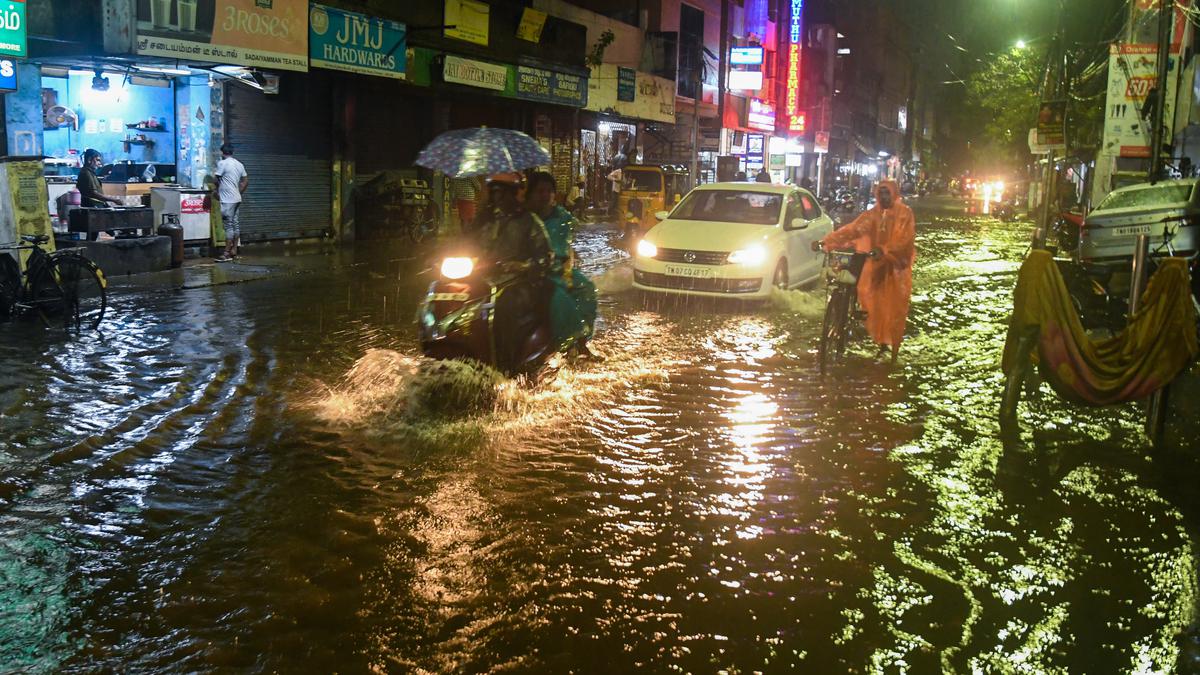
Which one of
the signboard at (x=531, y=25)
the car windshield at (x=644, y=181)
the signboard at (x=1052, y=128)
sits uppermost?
the signboard at (x=531, y=25)

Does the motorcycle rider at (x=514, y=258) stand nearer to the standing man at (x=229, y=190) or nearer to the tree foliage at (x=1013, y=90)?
the standing man at (x=229, y=190)

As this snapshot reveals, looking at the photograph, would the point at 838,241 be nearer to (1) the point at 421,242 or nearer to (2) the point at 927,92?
(1) the point at 421,242

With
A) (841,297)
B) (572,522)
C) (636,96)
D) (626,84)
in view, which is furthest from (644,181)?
(572,522)

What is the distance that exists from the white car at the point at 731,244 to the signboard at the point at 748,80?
3286 cm

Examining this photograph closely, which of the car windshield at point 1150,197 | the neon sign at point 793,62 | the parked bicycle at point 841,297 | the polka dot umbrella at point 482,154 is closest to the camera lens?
the polka dot umbrella at point 482,154

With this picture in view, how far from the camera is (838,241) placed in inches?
407

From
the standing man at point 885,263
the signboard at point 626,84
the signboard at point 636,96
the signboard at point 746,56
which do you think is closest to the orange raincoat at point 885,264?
the standing man at point 885,263

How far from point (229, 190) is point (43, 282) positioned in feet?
22.5

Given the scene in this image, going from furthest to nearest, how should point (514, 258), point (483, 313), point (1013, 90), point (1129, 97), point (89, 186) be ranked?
point (1013, 90), point (1129, 97), point (89, 186), point (514, 258), point (483, 313)

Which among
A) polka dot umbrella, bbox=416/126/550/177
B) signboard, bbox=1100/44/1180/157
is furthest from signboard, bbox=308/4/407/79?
signboard, bbox=1100/44/1180/157

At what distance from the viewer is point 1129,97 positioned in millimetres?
21047

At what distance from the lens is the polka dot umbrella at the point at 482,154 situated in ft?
27.5

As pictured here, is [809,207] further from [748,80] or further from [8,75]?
[748,80]

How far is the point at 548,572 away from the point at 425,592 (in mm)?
567
